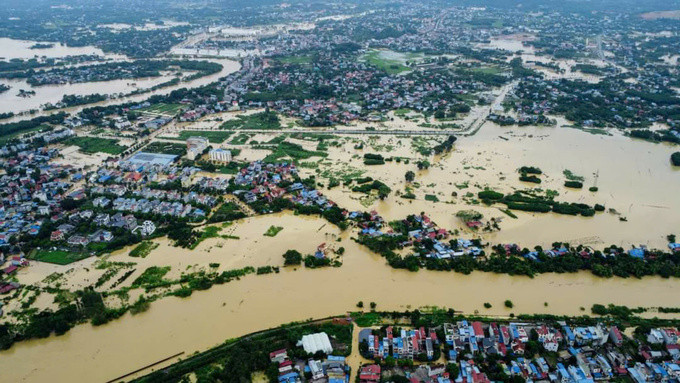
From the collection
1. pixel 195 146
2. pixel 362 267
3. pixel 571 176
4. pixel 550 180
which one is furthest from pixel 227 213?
pixel 571 176

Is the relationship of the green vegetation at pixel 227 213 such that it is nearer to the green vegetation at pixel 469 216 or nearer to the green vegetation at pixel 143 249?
the green vegetation at pixel 143 249

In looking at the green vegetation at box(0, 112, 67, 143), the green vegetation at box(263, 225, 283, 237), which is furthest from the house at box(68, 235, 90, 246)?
the green vegetation at box(0, 112, 67, 143)

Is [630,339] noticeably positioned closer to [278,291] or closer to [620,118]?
[278,291]

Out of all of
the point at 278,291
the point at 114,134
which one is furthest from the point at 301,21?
the point at 278,291

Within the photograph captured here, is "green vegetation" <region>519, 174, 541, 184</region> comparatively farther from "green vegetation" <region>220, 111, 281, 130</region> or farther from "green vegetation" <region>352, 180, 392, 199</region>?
"green vegetation" <region>220, 111, 281, 130</region>

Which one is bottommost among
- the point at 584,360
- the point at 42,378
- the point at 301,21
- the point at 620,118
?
the point at 42,378

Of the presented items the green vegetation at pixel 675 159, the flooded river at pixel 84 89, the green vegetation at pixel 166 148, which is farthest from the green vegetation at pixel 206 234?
the green vegetation at pixel 675 159
